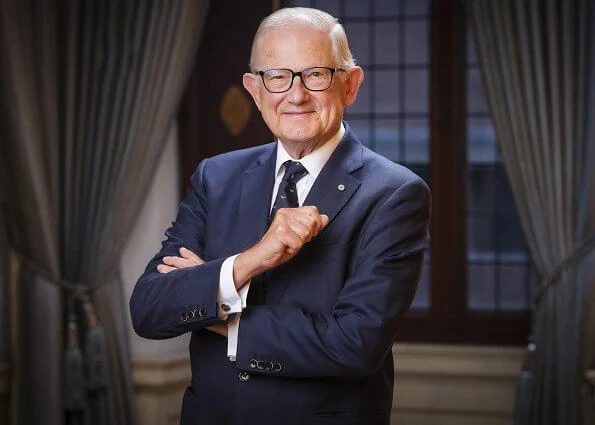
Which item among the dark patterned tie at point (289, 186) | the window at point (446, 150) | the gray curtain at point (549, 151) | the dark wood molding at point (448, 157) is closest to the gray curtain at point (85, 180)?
the window at point (446, 150)

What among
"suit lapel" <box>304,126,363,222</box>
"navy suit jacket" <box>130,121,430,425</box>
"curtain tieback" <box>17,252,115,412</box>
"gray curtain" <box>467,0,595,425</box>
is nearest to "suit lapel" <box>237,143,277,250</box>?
"navy suit jacket" <box>130,121,430,425</box>

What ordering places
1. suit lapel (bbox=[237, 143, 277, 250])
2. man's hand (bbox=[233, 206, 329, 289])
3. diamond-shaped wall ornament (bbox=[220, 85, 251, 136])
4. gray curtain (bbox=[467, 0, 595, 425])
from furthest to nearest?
diamond-shaped wall ornament (bbox=[220, 85, 251, 136])
gray curtain (bbox=[467, 0, 595, 425])
suit lapel (bbox=[237, 143, 277, 250])
man's hand (bbox=[233, 206, 329, 289])

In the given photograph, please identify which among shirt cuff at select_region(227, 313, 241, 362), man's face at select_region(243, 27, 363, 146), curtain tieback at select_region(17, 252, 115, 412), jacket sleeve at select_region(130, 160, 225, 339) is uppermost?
man's face at select_region(243, 27, 363, 146)

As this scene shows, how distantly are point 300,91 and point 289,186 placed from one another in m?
0.27

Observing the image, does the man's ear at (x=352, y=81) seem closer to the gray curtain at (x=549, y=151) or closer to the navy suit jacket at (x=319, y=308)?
the navy suit jacket at (x=319, y=308)

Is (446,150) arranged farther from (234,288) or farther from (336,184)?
(234,288)

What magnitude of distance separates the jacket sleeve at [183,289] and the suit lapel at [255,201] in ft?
0.39

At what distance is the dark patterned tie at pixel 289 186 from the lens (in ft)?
7.88

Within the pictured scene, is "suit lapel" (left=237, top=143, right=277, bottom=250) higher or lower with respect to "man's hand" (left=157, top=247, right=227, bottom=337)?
higher

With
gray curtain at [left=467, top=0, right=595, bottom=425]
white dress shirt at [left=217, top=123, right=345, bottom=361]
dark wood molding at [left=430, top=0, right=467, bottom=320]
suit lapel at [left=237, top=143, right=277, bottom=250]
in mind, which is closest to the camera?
white dress shirt at [left=217, top=123, right=345, bottom=361]

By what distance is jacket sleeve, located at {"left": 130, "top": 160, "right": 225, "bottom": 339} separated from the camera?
7.58 feet

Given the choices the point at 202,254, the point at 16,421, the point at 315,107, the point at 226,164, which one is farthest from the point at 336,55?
the point at 16,421

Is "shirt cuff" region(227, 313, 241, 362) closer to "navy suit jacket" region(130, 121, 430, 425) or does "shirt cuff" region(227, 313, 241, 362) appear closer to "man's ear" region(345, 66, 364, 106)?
"navy suit jacket" region(130, 121, 430, 425)

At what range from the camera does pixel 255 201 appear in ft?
8.02
